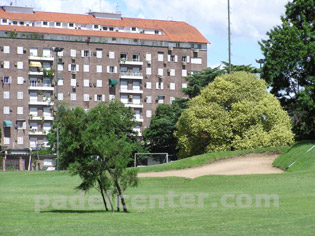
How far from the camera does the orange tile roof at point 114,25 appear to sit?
118 meters

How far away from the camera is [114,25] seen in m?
124

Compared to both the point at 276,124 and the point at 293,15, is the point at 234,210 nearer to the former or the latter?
the point at 293,15

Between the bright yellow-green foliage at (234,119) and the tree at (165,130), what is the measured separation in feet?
75.3

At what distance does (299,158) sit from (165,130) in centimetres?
5063

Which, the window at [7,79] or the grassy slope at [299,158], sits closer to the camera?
the grassy slope at [299,158]

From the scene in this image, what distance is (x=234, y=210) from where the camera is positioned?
933 inches

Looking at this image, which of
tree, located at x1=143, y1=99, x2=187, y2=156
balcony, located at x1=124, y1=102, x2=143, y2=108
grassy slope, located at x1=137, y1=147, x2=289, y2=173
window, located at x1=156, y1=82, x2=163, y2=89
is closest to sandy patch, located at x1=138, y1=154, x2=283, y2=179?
grassy slope, located at x1=137, y1=147, x2=289, y2=173

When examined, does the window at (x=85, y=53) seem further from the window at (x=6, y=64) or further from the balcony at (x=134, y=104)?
the window at (x=6, y=64)

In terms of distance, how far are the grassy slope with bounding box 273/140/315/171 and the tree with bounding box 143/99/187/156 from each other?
4211 cm

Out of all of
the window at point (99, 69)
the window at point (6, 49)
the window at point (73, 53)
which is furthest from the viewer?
the window at point (99, 69)

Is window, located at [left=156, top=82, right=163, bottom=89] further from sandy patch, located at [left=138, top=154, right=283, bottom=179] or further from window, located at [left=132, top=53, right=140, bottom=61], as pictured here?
sandy patch, located at [left=138, top=154, right=283, bottom=179]

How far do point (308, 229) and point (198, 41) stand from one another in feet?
368

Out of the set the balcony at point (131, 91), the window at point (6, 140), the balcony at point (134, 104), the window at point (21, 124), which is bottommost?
the window at point (6, 140)

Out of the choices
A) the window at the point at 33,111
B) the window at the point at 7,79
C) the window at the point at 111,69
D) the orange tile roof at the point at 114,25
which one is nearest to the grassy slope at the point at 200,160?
the window at the point at 7,79
